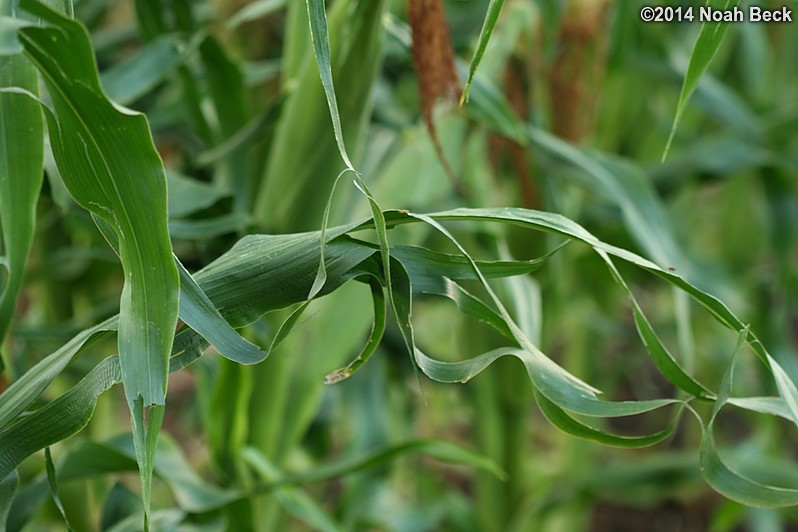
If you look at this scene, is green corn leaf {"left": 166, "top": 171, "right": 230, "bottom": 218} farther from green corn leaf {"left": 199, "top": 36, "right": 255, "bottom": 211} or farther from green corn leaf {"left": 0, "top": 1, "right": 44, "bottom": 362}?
green corn leaf {"left": 0, "top": 1, "right": 44, "bottom": 362}

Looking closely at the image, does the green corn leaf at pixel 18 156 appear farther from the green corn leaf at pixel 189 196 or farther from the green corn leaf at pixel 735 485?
the green corn leaf at pixel 735 485

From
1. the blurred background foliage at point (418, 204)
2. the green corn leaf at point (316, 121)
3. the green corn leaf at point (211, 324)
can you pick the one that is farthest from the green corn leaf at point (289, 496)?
the green corn leaf at point (211, 324)

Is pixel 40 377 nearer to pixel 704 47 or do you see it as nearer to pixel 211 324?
pixel 211 324

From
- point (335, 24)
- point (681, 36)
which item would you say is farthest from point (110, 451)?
point (681, 36)

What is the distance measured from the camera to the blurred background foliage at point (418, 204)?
52 centimetres

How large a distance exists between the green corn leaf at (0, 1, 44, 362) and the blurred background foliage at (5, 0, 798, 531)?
0.13 meters

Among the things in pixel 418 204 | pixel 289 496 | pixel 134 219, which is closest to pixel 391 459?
pixel 289 496

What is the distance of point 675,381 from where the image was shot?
0.34 meters

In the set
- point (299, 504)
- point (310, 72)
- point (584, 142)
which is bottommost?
point (299, 504)

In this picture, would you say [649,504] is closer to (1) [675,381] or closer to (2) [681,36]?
(2) [681,36]

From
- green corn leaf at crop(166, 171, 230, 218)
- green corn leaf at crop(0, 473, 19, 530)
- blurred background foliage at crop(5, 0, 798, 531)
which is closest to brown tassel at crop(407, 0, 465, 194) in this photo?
blurred background foliage at crop(5, 0, 798, 531)

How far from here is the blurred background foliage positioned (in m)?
0.52

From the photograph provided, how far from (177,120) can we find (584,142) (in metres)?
0.35

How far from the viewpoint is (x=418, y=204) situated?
0.62 metres
